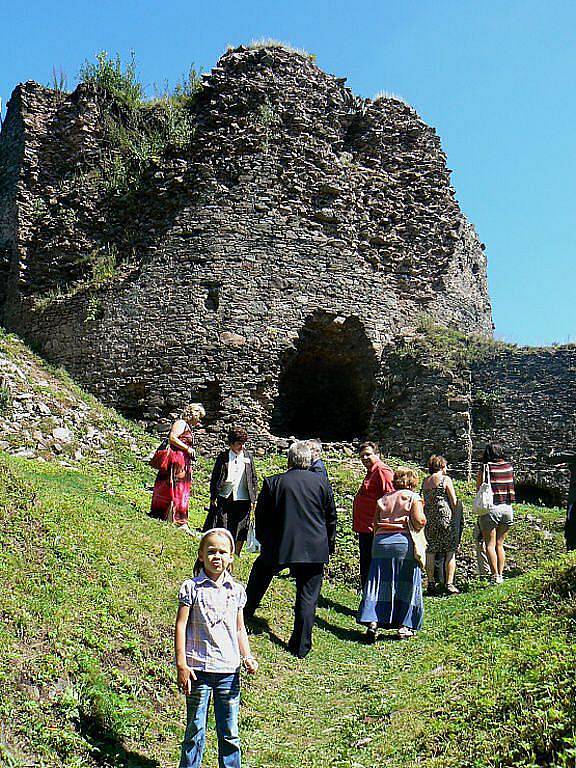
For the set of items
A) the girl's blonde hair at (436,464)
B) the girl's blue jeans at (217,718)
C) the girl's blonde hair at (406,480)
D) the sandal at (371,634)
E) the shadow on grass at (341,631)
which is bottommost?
the shadow on grass at (341,631)

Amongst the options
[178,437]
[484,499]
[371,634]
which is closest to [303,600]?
[371,634]

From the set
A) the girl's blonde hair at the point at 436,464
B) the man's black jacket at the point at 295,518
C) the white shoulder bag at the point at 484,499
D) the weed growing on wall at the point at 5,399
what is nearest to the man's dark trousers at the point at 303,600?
the man's black jacket at the point at 295,518

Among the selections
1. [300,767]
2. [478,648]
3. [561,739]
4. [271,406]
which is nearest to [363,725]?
[300,767]

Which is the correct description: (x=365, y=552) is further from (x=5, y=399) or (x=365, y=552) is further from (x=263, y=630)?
(x=5, y=399)

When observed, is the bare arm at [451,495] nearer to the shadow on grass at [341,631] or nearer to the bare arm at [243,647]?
the shadow on grass at [341,631]

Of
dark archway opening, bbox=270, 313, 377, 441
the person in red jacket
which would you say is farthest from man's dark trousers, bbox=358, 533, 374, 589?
dark archway opening, bbox=270, 313, 377, 441

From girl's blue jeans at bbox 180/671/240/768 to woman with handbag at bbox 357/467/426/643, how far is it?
3219 millimetres

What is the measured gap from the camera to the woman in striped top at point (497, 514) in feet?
28.4

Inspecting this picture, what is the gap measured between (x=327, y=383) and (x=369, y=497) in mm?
8364

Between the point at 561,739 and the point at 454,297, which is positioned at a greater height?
the point at 454,297

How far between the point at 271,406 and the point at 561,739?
11.3 m

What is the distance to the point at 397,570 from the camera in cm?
703

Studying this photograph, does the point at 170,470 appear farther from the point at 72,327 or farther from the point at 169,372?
the point at 72,327

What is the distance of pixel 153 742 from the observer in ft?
14.4
